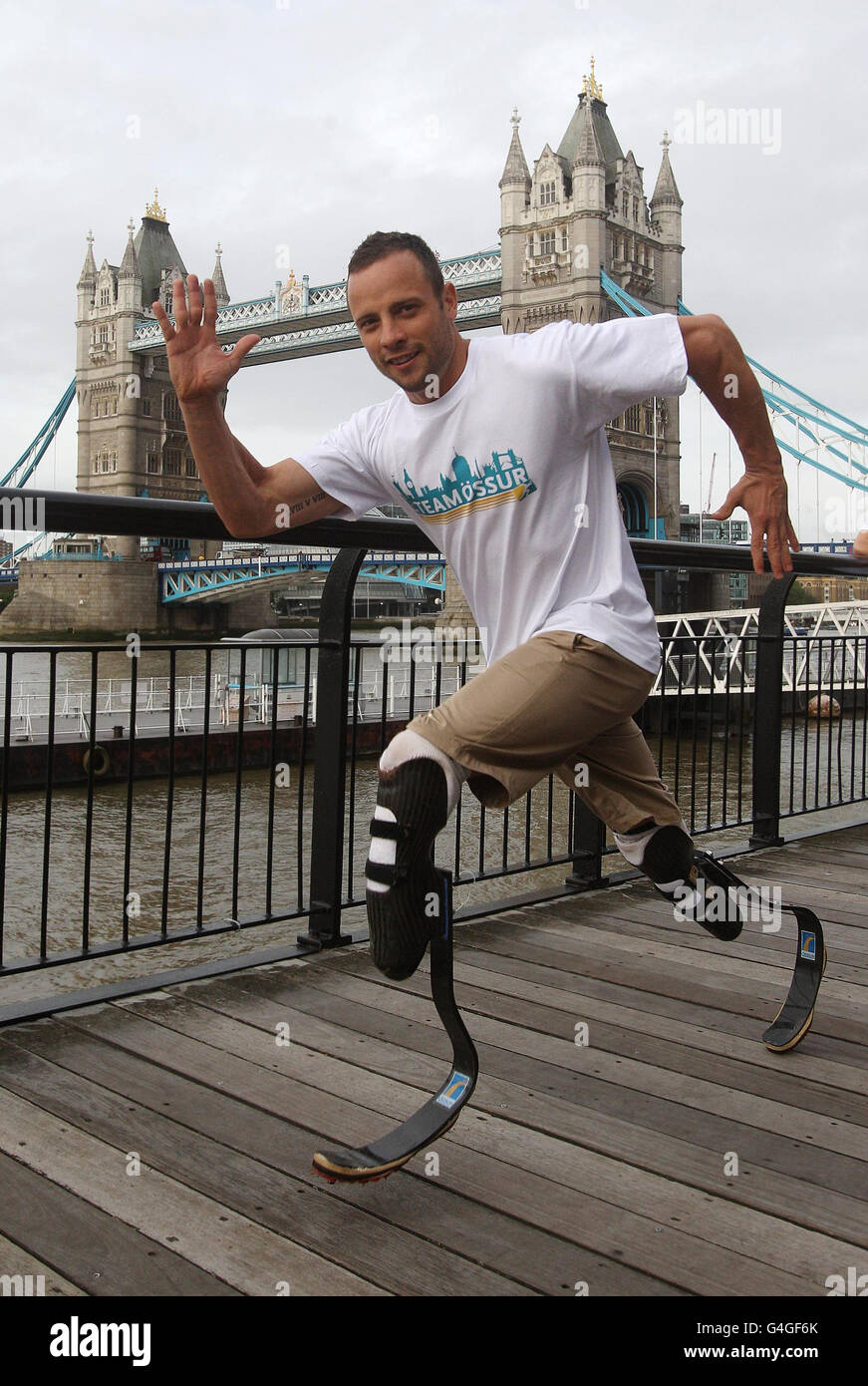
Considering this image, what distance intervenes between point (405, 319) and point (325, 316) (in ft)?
159

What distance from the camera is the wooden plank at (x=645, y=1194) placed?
138 centimetres

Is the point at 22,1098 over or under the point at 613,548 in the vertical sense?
under

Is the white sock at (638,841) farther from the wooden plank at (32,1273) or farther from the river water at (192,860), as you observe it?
the river water at (192,860)

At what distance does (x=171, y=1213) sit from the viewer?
56.4 inches

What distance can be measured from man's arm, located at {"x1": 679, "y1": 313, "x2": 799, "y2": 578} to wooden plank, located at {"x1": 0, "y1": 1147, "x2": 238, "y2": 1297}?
3.72 ft

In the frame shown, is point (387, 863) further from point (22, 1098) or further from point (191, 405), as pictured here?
point (22, 1098)

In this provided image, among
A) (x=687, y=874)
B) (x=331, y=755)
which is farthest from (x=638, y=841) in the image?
(x=331, y=755)

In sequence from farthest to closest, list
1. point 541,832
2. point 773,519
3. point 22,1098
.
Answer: point 541,832
point 22,1098
point 773,519

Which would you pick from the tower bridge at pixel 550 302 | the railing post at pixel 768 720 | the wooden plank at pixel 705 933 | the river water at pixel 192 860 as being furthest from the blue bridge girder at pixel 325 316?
the wooden plank at pixel 705 933

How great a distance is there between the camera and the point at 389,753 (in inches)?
52.4

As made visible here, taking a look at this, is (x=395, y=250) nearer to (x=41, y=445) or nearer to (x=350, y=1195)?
(x=350, y=1195)
